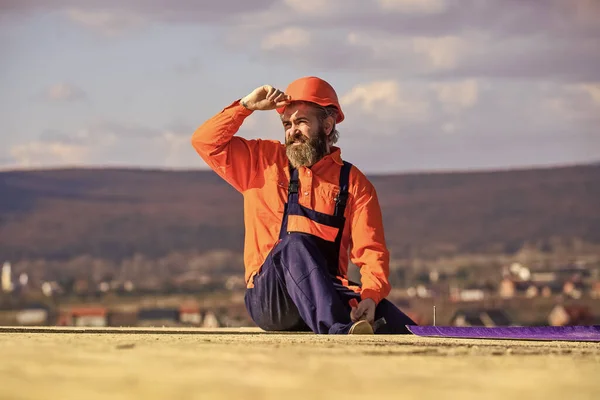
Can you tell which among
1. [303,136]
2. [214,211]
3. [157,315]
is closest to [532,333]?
[303,136]

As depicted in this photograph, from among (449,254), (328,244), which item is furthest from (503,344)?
(449,254)

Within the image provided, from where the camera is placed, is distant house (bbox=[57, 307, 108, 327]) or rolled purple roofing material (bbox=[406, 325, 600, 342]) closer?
rolled purple roofing material (bbox=[406, 325, 600, 342])

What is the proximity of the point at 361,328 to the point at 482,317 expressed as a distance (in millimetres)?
78008

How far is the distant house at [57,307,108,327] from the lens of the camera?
79.9 metres

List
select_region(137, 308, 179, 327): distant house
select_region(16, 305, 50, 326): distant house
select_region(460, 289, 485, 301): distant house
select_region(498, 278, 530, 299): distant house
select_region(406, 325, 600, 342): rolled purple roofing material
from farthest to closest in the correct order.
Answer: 1. select_region(498, 278, 530, 299): distant house
2. select_region(460, 289, 485, 301): distant house
3. select_region(16, 305, 50, 326): distant house
4. select_region(137, 308, 179, 327): distant house
5. select_region(406, 325, 600, 342): rolled purple roofing material

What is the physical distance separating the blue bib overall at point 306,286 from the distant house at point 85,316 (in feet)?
230

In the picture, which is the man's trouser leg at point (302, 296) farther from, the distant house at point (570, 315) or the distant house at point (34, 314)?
the distant house at point (34, 314)

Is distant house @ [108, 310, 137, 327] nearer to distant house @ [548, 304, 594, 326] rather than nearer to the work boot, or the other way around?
distant house @ [548, 304, 594, 326]

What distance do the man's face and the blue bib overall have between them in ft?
0.37

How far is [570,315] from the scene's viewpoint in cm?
8600

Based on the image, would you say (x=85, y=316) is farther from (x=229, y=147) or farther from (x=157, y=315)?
(x=229, y=147)

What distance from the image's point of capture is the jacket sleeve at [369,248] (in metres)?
8.33

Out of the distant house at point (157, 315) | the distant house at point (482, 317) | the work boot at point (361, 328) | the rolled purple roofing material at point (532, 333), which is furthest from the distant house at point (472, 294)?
the rolled purple roofing material at point (532, 333)

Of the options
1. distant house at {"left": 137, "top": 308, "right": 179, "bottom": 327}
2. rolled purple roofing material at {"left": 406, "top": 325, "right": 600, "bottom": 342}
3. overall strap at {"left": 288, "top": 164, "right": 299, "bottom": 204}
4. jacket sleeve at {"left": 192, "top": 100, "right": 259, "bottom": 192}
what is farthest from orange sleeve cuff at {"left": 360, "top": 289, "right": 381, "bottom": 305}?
distant house at {"left": 137, "top": 308, "right": 179, "bottom": 327}
